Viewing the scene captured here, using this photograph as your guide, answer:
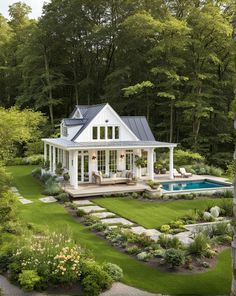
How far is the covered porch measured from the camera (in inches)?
906

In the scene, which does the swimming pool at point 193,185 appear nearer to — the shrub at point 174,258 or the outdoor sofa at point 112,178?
the outdoor sofa at point 112,178

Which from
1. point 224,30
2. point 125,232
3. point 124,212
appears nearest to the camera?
point 125,232

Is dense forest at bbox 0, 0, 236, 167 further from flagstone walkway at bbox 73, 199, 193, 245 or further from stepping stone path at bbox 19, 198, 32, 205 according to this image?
flagstone walkway at bbox 73, 199, 193, 245

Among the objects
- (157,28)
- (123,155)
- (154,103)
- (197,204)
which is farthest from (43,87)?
(197,204)

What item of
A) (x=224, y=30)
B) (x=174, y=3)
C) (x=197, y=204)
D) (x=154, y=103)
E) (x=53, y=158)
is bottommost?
A: (x=197, y=204)

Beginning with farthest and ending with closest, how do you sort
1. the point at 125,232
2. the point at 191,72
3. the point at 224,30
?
the point at 191,72, the point at 224,30, the point at 125,232

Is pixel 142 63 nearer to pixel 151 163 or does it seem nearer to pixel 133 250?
pixel 151 163

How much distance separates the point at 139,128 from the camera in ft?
90.4

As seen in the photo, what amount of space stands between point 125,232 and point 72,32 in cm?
3056

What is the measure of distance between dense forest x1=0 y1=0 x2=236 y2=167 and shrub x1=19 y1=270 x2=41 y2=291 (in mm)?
24289

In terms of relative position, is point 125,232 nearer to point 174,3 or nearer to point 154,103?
point 154,103

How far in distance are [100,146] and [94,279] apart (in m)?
13.5

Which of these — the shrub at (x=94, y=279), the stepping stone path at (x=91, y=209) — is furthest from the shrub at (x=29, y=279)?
the stepping stone path at (x=91, y=209)

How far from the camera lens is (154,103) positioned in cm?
3844
